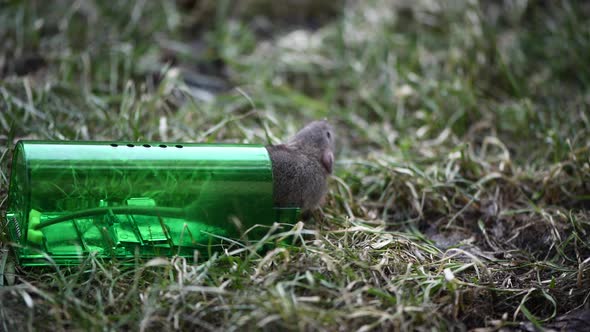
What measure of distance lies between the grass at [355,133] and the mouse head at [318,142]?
179 mm

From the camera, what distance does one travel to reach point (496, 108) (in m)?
4.78

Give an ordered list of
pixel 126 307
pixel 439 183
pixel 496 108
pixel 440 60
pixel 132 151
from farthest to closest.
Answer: pixel 440 60, pixel 496 108, pixel 439 183, pixel 132 151, pixel 126 307

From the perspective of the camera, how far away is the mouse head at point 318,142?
3.54 metres

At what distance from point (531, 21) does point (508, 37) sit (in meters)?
0.48

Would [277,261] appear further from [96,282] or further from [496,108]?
[496,108]

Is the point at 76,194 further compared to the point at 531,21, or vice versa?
the point at 531,21

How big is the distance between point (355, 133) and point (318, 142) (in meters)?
1.17

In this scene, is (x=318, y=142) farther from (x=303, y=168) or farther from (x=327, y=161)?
(x=303, y=168)

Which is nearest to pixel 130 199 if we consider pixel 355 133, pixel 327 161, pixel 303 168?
pixel 303 168

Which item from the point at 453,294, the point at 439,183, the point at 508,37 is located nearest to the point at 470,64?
the point at 508,37

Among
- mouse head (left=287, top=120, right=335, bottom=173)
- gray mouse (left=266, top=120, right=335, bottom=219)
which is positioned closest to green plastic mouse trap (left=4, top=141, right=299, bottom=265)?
gray mouse (left=266, top=120, right=335, bottom=219)

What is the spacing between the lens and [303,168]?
322 centimetres

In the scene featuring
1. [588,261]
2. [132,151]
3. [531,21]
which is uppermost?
[531,21]

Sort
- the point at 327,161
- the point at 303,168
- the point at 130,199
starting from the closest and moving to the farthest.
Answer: the point at 130,199
the point at 303,168
the point at 327,161
